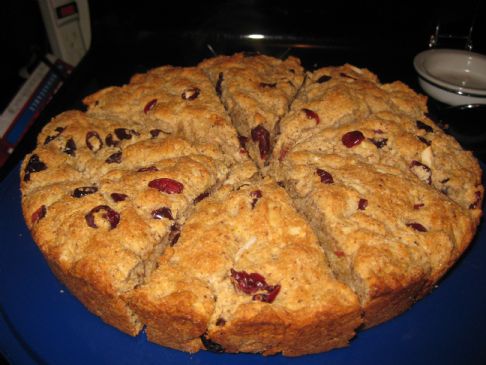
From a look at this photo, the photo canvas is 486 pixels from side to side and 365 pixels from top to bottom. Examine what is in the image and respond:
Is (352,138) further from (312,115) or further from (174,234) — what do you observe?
(174,234)

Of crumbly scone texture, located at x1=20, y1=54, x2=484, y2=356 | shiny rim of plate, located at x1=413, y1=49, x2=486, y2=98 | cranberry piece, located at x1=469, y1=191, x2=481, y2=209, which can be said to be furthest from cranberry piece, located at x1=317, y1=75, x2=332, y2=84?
shiny rim of plate, located at x1=413, y1=49, x2=486, y2=98

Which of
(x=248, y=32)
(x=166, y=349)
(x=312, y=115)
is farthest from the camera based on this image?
(x=248, y=32)

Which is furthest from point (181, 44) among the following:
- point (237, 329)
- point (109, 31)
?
point (237, 329)

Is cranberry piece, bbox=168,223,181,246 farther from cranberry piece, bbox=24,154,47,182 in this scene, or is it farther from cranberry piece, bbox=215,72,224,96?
cranberry piece, bbox=215,72,224,96

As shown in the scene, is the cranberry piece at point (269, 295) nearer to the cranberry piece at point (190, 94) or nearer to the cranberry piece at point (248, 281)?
the cranberry piece at point (248, 281)

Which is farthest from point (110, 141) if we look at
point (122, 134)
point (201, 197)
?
point (201, 197)

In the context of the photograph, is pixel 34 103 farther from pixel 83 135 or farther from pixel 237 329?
pixel 237 329
